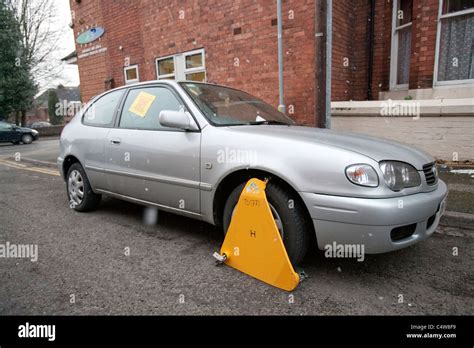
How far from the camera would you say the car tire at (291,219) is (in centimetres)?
237

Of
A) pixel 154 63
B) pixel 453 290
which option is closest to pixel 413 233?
pixel 453 290

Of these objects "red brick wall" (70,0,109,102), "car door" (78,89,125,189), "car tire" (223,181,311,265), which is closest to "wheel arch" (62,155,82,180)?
"car door" (78,89,125,189)

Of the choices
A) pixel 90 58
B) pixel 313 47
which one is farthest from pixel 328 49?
pixel 90 58

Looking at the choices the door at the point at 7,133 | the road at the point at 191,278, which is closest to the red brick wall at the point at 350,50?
the road at the point at 191,278

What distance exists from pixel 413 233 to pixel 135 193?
8.51 feet

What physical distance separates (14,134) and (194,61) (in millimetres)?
14782

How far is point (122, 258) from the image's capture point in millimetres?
2924

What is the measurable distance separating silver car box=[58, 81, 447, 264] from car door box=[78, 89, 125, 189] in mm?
16

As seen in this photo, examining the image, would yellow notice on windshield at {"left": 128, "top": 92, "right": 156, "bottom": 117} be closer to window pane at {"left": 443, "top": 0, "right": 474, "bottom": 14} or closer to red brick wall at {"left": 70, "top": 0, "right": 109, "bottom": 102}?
window pane at {"left": 443, "top": 0, "right": 474, "bottom": 14}

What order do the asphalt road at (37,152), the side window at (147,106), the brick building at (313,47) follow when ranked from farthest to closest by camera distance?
the asphalt road at (37,152)
the brick building at (313,47)
the side window at (147,106)

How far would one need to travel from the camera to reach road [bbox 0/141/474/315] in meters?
2.15

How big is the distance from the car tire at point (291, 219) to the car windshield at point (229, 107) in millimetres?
858

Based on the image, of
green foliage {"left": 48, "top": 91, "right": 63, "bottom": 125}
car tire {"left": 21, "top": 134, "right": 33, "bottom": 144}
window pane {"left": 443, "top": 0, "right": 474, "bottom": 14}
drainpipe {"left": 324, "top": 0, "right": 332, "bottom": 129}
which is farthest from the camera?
green foliage {"left": 48, "top": 91, "right": 63, "bottom": 125}

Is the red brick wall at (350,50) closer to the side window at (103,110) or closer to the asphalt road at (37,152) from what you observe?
the side window at (103,110)
